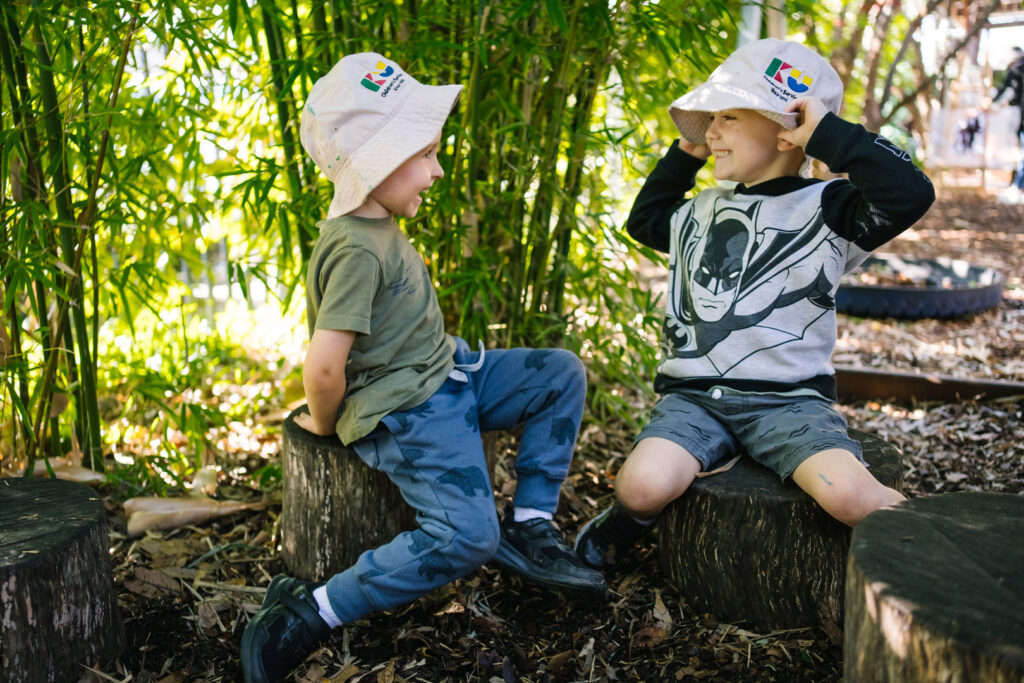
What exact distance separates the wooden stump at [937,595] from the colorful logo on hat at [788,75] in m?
0.91

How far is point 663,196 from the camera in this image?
2178 millimetres

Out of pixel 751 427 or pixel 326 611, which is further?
pixel 751 427

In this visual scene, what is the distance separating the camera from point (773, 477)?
182 centimetres

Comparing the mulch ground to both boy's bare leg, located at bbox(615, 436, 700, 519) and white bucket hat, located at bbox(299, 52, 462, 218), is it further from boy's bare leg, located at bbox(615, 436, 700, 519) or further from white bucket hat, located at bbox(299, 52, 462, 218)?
white bucket hat, located at bbox(299, 52, 462, 218)

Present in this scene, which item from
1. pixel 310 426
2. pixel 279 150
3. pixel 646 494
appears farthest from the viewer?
pixel 279 150

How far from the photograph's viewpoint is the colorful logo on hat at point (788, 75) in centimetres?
183

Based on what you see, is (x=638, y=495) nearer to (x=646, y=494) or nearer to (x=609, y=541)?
(x=646, y=494)

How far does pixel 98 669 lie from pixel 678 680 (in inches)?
43.6

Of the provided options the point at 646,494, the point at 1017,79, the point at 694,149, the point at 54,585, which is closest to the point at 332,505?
the point at 54,585

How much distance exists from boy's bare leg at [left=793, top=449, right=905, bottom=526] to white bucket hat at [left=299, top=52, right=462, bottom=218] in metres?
0.99

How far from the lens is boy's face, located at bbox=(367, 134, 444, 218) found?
5.72ft

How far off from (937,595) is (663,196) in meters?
1.28

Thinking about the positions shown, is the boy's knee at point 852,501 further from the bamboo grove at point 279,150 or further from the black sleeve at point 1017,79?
the black sleeve at point 1017,79

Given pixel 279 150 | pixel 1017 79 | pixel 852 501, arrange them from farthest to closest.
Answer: pixel 1017 79 → pixel 279 150 → pixel 852 501
